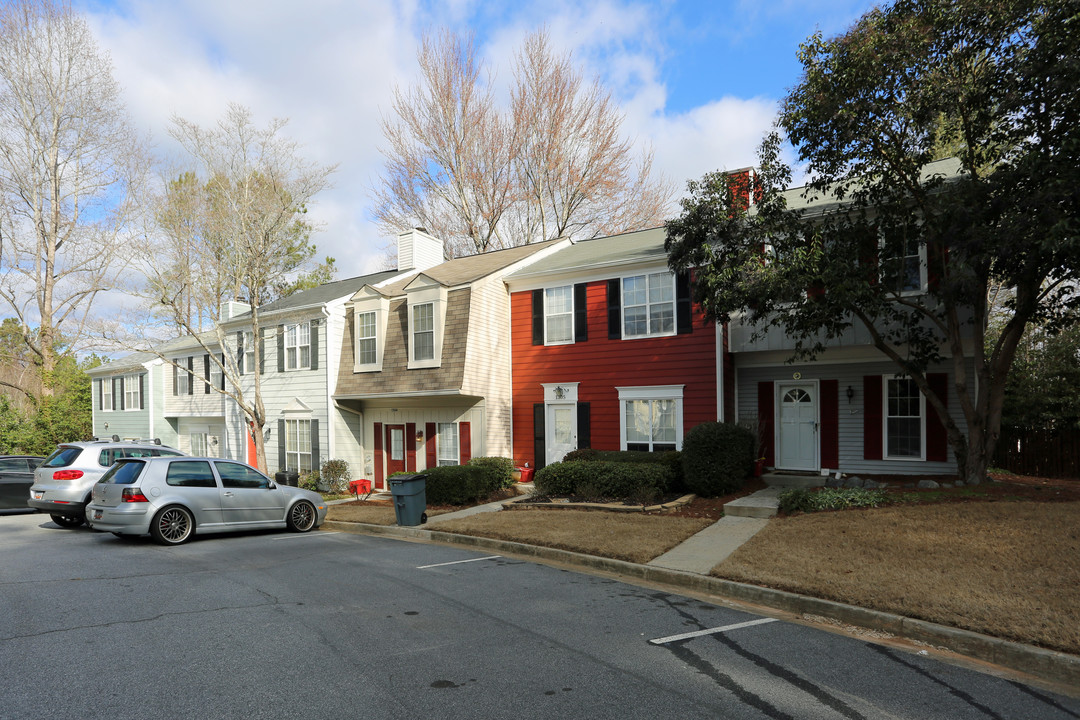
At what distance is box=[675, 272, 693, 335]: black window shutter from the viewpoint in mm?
16320

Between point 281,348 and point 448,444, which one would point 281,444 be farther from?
point 448,444

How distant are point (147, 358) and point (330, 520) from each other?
2155cm

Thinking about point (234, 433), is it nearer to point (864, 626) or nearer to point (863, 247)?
point (863, 247)

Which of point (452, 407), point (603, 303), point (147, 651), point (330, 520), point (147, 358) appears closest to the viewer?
point (147, 651)

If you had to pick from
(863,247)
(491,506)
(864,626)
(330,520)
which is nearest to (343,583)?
(864,626)

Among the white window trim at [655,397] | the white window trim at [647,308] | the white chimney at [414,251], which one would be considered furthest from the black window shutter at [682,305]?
the white chimney at [414,251]

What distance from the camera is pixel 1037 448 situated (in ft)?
54.3

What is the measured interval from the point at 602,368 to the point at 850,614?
451 inches

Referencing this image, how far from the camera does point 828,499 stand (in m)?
11.2

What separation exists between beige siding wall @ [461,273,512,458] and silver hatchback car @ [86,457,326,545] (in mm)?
6459

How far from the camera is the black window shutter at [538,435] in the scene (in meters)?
18.5

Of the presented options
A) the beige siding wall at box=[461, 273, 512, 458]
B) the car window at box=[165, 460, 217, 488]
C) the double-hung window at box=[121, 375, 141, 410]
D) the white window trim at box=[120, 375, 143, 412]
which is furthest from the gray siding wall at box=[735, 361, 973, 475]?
the double-hung window at box=[121, 375, 141, 410]

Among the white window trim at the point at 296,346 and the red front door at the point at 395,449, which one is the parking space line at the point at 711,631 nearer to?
the red front door at the point at 395,449

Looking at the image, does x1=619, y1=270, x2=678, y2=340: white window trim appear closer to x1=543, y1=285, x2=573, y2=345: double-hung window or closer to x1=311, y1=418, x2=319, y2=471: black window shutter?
x1=543, y1=285, x2=573, y2=345: double-hung window
